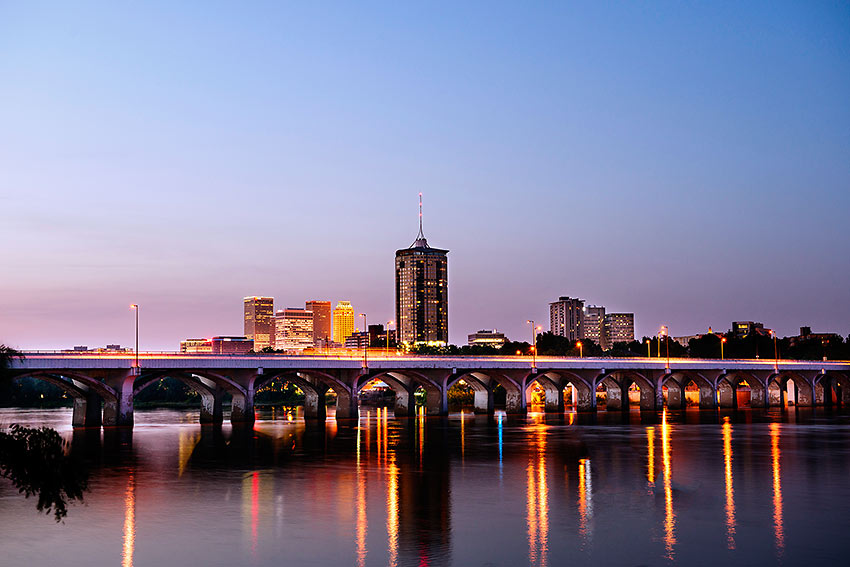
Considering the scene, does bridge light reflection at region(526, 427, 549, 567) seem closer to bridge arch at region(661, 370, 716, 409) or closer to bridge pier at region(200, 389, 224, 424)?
bridge pier at region(200, 389, 224, 424)

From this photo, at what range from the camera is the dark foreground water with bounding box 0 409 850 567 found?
83.7ft

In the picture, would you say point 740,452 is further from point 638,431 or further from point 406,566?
point 406,566

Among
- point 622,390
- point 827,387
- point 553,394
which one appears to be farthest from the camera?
point 827,387

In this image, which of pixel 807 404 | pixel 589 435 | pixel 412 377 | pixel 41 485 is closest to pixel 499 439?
pixel 589 435

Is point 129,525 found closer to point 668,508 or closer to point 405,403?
point 668,508

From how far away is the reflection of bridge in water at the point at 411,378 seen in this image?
3423 inches

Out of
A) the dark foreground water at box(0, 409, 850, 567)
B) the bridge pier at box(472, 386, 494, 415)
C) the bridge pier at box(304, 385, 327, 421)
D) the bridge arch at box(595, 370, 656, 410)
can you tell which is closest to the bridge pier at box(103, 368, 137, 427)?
the dark foreground water at box(0, 409, 850, 567)

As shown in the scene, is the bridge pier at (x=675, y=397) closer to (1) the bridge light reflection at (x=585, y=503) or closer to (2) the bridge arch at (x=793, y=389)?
(2) the bridge arch at (x=793, y=389)

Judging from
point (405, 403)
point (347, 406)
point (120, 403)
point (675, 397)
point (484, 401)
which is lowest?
point (675, 397)

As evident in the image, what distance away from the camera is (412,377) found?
11625 cm

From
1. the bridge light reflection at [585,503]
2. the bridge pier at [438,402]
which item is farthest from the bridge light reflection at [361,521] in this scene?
the bridge pier at [438,402]

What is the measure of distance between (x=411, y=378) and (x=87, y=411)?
149 ft

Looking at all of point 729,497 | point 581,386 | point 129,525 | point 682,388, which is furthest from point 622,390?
point 129,525

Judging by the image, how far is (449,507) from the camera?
111 feet
